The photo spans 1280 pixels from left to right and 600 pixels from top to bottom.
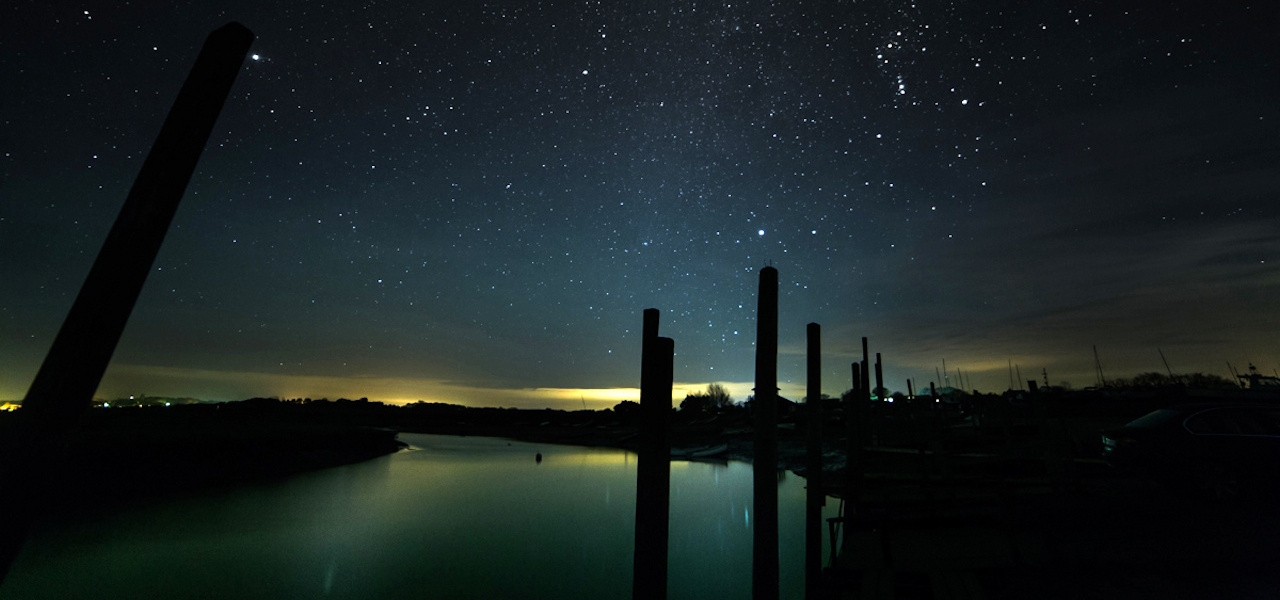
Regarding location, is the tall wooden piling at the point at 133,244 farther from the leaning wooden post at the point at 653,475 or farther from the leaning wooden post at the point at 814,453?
the leaning wooden post at the point at 814,453

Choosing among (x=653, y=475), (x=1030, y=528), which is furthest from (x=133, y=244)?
(x=1030, y=528)

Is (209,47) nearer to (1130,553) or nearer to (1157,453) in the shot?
(1130,553)

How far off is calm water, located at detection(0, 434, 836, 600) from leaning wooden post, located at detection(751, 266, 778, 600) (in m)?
7.06

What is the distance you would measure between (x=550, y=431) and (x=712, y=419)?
154 ft

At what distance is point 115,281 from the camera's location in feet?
9.42

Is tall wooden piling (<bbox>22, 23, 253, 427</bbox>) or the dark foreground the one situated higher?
tall wooden piling (<bbox>22, 23, 253, 427</bbox>)

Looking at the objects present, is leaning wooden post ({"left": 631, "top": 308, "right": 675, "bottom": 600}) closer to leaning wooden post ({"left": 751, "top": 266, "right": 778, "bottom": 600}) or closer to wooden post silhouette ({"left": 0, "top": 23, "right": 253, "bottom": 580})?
Result: leaning wooden post ({"left": 751, "top": 266, "right": 778, "bottom": 600})

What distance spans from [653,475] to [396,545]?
19868 mm

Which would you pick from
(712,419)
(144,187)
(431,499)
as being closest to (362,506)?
(431,499)

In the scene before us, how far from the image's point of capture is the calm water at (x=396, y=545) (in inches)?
625

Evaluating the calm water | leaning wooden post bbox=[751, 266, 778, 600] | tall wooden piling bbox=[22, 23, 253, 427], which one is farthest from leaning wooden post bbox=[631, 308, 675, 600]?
the calm water

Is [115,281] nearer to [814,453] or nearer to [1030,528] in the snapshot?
[814,453]

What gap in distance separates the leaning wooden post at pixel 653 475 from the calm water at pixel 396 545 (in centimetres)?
988

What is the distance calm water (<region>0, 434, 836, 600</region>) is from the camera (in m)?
15.9
